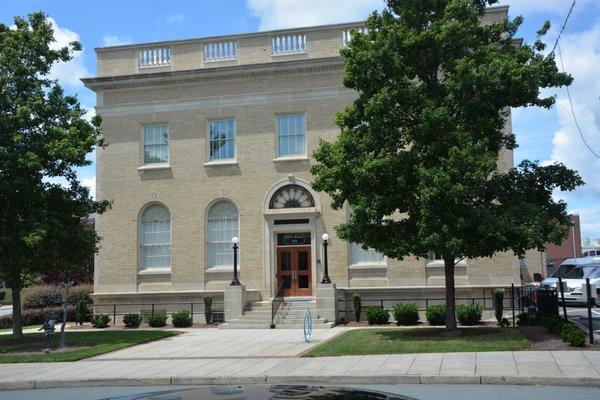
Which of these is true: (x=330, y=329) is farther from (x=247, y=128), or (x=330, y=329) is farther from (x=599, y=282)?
(x=599, y=282)

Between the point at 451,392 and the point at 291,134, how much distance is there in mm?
19069

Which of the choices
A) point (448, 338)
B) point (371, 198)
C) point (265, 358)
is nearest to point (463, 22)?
point (371, 198)

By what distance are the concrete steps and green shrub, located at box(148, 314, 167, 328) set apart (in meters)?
2.68

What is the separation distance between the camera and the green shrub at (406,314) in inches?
917

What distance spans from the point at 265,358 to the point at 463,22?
10.3 metres

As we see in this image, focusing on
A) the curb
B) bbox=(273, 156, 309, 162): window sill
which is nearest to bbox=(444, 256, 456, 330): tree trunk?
the curb

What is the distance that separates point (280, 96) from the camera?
2889cm

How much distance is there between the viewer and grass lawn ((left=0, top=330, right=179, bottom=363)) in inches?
680

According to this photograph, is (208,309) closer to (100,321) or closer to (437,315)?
(100,321)

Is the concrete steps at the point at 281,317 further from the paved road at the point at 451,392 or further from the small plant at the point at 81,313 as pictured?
the paved road at the point at 451,392

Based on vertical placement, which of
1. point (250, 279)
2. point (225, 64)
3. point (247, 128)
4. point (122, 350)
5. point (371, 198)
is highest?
point (225, 64)

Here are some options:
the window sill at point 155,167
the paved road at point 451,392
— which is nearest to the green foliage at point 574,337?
the paved road at point 451,392

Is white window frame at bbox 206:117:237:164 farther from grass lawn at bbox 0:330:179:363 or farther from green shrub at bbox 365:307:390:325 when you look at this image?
green shrub at bbox 365:307:390:325

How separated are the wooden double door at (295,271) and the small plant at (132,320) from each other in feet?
19.6
